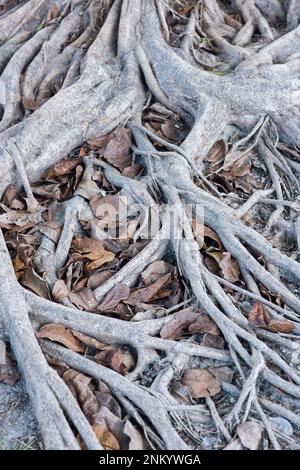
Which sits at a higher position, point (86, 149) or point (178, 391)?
point (86, 149)

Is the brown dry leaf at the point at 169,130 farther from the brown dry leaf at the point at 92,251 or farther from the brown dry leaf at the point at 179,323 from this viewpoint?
the brown dry leaf at the point at 179,323

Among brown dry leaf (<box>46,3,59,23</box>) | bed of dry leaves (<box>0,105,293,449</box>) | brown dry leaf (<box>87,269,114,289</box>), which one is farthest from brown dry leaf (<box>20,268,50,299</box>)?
brown dry leaf (<box>46,3,59,23</box>)

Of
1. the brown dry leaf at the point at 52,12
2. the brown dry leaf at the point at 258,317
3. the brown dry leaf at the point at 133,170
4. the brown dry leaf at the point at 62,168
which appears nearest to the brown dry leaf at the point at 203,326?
the brown dry leaf at the point at 258,317

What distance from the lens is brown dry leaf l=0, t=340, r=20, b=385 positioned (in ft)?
10.3

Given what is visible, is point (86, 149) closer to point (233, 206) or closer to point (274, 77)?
point (233, 206)

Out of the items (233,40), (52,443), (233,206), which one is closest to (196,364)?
(52,443)

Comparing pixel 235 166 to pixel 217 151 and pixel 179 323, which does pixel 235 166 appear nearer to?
pixel 217 151

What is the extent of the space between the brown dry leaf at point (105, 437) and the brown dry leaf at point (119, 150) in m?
1.89

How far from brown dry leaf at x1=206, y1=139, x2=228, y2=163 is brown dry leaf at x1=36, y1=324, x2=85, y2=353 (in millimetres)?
1718

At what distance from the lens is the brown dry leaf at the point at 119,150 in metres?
4.21

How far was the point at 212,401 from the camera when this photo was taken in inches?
120

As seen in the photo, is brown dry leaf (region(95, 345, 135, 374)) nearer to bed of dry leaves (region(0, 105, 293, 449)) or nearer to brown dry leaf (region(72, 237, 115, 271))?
bed of dry leaves (region(0, 105, 293, 449))

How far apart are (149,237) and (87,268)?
0.43 m
